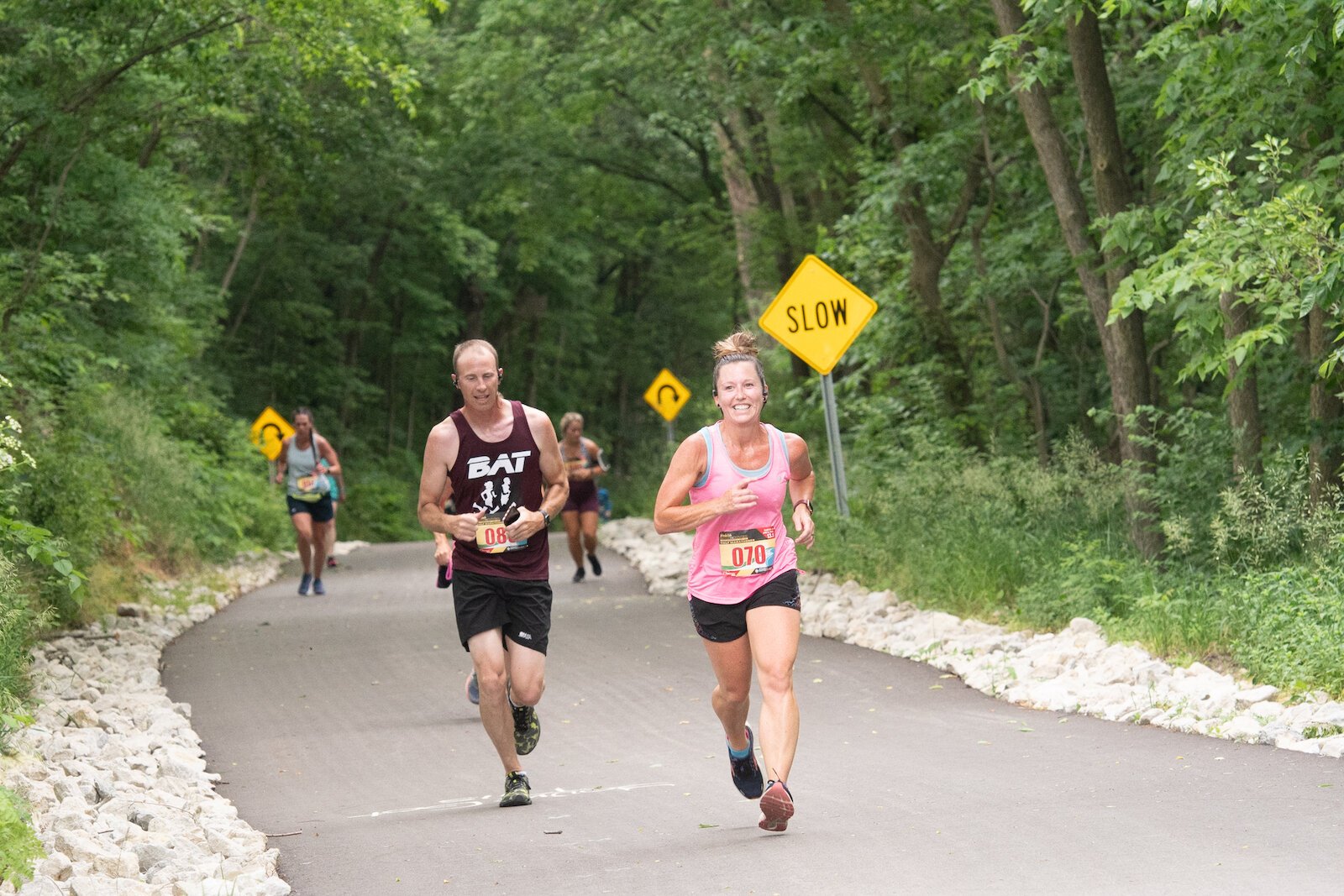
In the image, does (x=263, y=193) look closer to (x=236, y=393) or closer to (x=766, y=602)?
(x=236, y=393)

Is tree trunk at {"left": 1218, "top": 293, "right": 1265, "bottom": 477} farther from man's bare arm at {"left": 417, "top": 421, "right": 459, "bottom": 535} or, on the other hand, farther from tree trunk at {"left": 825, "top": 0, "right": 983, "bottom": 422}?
man's bare arm at {"left": 417, "top": 421, "right": 459, "bottom": 535}

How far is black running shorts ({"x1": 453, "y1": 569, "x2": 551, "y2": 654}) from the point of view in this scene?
7.87 metres

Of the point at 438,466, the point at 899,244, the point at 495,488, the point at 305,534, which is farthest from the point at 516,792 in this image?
the point at 899,244

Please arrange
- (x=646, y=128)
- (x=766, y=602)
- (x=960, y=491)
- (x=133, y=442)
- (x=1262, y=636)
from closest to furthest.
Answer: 1. (x=766, y=602)
2. (x=1262, y=636)
3. (x=960, y=491)
4. (x=133, y=442)
5. (x=646, y=128)

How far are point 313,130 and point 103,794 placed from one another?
1876 centimetres

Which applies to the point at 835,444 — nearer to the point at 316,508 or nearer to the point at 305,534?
the point at 316,508

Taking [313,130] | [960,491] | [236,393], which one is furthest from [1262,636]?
[236,393]

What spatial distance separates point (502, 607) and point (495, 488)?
591 millimetres

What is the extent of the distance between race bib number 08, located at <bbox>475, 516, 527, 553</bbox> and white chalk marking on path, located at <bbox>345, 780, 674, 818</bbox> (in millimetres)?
1267

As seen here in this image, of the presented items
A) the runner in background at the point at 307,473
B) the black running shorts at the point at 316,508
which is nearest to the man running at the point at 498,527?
the runner in background at the point at 307,473

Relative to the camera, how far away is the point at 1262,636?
9.69m

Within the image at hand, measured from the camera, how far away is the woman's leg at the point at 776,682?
673cm

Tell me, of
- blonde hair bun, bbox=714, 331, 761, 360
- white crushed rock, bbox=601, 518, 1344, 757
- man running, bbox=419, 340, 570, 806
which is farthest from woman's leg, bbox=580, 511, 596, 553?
blonde hair bun, bbox=714, 331, 761, 360

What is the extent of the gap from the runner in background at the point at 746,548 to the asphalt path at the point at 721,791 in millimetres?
531
